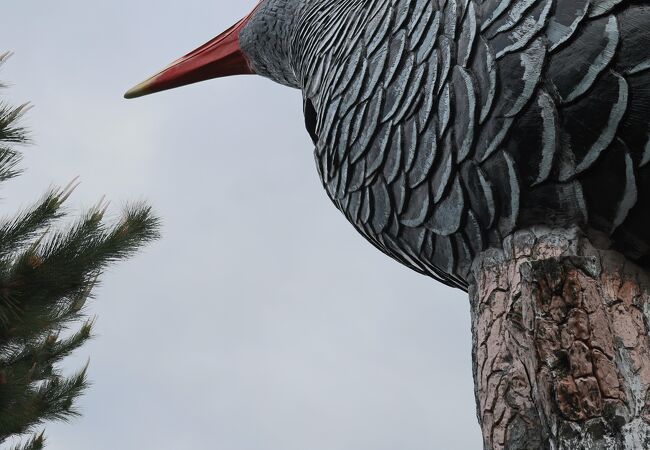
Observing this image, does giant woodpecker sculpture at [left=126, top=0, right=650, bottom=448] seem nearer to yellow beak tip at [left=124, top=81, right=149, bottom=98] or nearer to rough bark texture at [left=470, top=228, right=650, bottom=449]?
rough bark texture at [left=470, top=228, right=650, bottom=449]

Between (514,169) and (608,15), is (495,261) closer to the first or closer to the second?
(514,169)

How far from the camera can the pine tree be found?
13.6ft

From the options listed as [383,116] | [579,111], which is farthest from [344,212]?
[579,111]

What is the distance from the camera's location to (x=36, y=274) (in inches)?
163

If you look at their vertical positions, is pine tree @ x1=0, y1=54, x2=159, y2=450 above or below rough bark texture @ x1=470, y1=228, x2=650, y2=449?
above

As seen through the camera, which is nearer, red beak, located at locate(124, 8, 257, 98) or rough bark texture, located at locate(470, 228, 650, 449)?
rough bark texture, located at locate(470, 228, 650, 449)

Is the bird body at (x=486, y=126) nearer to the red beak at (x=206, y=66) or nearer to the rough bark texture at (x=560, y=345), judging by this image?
the rough bark texture at (x=560, y=345)

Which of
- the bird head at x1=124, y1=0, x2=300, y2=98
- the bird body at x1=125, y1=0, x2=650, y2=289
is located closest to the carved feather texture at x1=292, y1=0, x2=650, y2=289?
the bird body at x1=125, y1=0, x2=650, y2=289

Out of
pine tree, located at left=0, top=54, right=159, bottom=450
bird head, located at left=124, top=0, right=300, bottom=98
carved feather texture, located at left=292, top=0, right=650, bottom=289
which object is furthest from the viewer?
pine tree, located at left=0, top=54, right=159, bottom=450

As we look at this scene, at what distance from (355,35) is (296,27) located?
45 centimetres

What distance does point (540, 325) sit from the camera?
1.19 meters

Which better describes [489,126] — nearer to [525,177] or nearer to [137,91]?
[525,177]

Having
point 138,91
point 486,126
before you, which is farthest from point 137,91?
point 486,126

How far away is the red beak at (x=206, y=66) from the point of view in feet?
8.40
